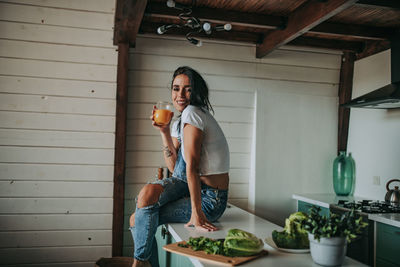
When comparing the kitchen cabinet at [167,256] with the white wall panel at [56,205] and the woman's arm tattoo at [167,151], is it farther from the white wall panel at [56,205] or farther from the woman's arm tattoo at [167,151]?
the white wall panel at [56,205]

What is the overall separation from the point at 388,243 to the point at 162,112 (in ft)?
5.85

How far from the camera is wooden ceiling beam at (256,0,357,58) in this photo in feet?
8.14

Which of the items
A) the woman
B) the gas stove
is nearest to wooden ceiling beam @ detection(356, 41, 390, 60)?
the gas stove

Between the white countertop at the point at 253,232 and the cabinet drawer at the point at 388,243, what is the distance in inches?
34.3

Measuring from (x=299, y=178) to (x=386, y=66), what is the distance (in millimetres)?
1333

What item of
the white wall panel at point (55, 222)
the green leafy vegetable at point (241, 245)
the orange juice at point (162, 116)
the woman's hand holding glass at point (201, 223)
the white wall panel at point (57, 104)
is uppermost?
the white wall panel at point (57, 104)

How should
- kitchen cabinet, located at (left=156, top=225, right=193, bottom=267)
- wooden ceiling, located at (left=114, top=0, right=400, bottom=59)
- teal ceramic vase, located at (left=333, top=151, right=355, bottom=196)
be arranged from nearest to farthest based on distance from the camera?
kitchen cabinet, located at (left=156, top=225, right=193, bottom=267) → wooden ceiling, located at (left=114, top=0, right=400, bottom=59) → teal ceramic vase, located at (left=333, top=151, right=355, bottom=196)

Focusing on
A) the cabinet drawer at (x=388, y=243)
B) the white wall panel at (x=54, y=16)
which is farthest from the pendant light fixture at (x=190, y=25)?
the cabinet drawer at (x=388, y=243)

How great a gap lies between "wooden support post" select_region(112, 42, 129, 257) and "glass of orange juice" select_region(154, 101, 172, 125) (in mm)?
1085

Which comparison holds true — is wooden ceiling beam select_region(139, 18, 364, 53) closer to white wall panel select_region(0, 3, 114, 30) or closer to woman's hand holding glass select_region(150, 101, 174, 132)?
white wall panel select_region(0, 3, 114, 30)

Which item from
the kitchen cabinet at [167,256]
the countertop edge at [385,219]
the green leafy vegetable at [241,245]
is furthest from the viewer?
the countertop edge at [385,219]

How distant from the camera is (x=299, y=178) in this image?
380 centimetres

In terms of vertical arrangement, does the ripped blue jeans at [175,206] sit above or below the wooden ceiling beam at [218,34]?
below

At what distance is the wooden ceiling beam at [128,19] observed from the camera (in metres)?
2.36
